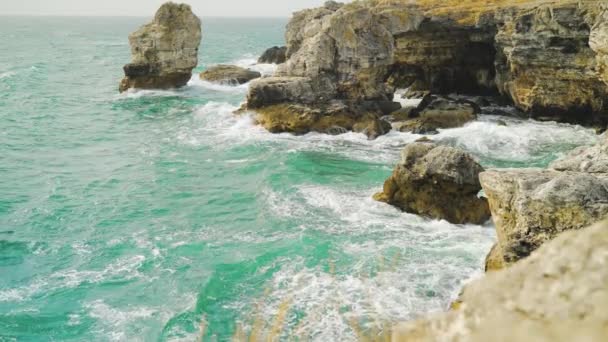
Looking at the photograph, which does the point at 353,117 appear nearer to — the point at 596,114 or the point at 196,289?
the point at 596,114

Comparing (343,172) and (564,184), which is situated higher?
(564,184)

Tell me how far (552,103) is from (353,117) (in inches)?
601

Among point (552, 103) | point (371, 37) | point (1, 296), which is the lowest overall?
point (1, 296)

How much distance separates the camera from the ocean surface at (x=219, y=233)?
16.5 m

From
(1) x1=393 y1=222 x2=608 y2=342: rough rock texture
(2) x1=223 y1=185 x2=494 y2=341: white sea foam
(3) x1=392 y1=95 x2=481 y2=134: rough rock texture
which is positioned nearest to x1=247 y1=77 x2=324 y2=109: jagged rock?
(3) x1=392 y1=95 x2=481 y2=134: rough rock texture

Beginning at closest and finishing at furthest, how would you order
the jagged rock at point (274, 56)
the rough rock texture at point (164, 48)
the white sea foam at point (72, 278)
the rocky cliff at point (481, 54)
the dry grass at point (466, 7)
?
the white sea foam at point (72, 278)
the rocky cliff at point (481, 54)
the dry grass at point (466, 7)
the rough rock texture at point (164, 48)
the jagged rock at point (274, 56)

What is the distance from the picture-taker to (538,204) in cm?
1189

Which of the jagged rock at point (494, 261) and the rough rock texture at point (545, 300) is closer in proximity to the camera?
the rough rock texture at point (545, 300)

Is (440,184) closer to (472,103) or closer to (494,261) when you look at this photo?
(494,261)

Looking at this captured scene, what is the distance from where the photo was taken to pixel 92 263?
20688 mm

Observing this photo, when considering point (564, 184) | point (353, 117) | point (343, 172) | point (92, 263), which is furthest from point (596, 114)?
point (92, 263)

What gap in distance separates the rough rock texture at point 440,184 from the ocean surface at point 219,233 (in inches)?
23.6

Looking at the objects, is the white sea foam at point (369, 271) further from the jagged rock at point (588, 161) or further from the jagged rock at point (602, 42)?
the jagged rock at point (602, 42)

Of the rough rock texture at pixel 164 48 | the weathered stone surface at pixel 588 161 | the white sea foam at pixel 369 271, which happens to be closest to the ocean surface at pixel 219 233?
the white sea foam at pixel 369 271
